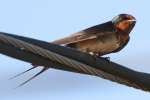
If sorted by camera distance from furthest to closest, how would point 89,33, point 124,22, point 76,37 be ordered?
point 124,22
point 89,33
point 76,37

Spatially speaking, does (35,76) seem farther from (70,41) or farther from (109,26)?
(109,26)

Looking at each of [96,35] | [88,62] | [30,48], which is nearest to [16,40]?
[30,48]

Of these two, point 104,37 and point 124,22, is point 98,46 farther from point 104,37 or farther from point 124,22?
point 124,22

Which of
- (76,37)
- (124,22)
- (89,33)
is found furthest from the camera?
(124,22)

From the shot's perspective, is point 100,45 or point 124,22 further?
point 124,22

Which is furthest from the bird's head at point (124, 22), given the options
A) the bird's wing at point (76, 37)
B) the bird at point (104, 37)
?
the bird's wing at point (76, 37)

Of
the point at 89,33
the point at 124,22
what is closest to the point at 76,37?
the point at 89,33

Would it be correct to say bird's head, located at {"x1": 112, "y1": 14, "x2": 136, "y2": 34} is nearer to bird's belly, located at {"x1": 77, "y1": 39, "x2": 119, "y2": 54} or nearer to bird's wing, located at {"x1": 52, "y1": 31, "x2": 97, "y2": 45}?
bird's belly, located at {"x1": 77, "y1": 39, "x2": 119, "y2": 54}
